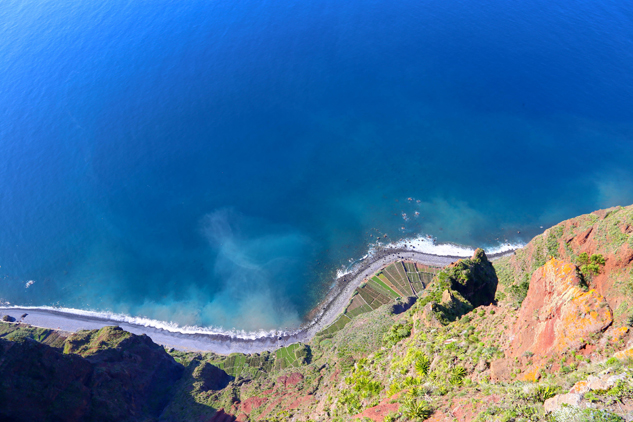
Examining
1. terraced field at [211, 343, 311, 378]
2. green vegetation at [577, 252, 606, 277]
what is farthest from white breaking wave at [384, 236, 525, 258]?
green vegetation at [577, 252, 606, 277]

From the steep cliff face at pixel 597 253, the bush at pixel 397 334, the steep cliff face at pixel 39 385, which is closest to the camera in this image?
the steep cliff face at pixel 597 253

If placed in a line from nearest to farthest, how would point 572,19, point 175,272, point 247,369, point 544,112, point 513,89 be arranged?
point 247,369 < point 175,272 < point 544,112 < point 513,89 < point 572,19

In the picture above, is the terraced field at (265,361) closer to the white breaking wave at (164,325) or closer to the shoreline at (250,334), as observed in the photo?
the shoreline at (250,334)

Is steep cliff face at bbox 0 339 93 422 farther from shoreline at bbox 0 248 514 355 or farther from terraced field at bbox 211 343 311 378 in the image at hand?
shoreline at bbox 0 248 514 355

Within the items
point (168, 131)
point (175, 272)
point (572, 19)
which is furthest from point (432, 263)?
point (572, 19)

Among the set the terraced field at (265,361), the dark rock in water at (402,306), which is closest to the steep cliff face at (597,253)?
the dark rock in water at (402,306)

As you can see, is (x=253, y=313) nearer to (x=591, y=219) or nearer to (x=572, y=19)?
(x=591, y=219)

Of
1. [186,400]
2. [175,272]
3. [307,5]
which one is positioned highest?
[307,5]
